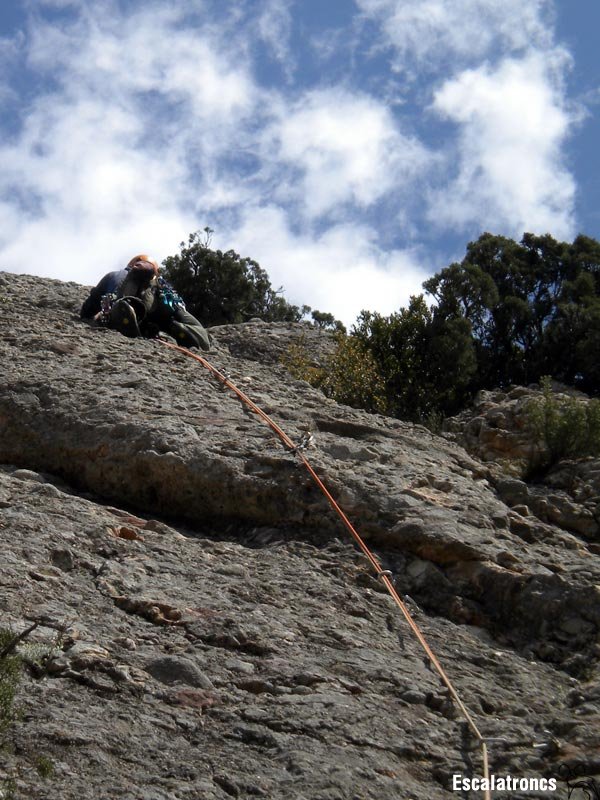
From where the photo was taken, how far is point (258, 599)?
5020 millimetres

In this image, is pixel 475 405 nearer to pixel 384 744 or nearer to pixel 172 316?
pixel 172 316

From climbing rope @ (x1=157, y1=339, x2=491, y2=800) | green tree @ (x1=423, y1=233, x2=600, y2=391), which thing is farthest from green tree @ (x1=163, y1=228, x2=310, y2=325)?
climbing rope @ (x1=157, y1=339, x2=491, y2=800)

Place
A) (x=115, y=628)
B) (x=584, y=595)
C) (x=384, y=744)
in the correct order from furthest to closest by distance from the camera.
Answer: (x=584, y=595) < (x=115, y=628) < (x=384, y=744)

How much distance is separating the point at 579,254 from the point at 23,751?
14.3 metres

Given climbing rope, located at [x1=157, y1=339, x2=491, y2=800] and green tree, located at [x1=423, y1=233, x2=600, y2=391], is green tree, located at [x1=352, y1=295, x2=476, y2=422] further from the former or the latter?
climbing rope, located at [x1=157, y1=339, x2=491, y2=800]

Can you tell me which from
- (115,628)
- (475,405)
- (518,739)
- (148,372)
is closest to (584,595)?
(518,739)

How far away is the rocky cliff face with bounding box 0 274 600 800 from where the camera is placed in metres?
3.77

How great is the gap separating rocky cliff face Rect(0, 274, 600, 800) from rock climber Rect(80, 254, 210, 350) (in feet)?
4.34

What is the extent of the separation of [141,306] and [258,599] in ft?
16.2

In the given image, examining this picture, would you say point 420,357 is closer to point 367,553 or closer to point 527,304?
point 527,304

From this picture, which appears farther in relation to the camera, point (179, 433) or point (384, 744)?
point (179, 433)

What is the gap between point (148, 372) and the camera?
24.8ft

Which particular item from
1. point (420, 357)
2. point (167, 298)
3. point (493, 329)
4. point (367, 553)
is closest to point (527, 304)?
point (493, 329)

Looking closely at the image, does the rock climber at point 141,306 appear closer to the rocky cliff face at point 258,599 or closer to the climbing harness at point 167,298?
the climbing harness at point 167,298
